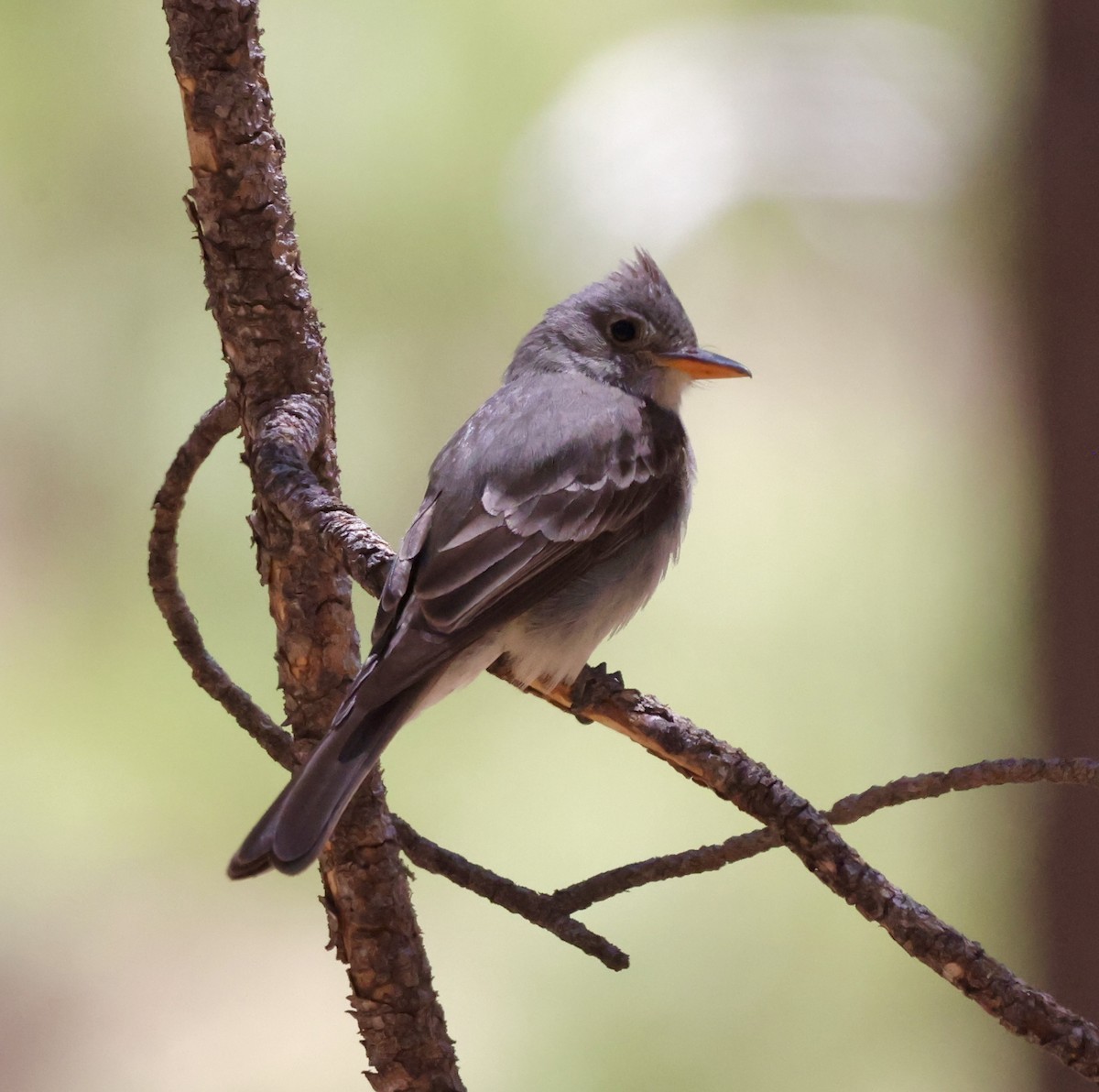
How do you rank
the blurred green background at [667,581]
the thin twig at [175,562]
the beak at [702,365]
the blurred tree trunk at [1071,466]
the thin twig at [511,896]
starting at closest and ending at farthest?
1. the thin twig at [511,896]
2. the thin twig at [175,562]
3. the beak at [702,365]
4. the blurred green background at [667,581]
5. the blurred tree trunk at [1071,466]

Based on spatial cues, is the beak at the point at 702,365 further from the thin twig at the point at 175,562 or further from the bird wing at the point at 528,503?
the thin twig at the point at 175,562

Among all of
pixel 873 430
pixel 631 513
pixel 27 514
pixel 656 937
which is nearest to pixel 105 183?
pixel 27 514

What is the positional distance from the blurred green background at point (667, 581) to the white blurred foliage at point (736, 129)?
0.04 ft

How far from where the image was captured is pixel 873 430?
3.67m

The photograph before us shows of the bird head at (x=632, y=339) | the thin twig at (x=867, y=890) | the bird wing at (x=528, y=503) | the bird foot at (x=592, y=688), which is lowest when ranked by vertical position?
the thin twig at (x=867, y=890)

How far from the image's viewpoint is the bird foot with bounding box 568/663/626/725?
6.47ft

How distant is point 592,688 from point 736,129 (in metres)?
2.11

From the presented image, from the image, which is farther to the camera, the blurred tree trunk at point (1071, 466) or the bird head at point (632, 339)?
the blurred tree trunk at point (1071, 466)

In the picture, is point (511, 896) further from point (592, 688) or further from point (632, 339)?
point (632, 339)

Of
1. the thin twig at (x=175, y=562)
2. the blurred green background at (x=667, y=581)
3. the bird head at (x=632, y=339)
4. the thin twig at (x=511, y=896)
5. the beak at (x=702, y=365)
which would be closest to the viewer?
the thin twig at (x=511, y=896)

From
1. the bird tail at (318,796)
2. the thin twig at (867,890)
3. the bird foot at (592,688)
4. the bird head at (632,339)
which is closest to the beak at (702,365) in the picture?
the bird head at (632,339)

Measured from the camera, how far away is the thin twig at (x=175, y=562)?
217cm

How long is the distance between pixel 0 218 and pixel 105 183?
0.28 m

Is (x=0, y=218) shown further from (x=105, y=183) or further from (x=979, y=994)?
(x=979, y=994)
